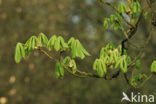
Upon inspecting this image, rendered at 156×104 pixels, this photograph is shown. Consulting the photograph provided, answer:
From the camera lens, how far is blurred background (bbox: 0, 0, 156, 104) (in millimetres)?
12094

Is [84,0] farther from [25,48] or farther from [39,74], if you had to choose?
[25,48]

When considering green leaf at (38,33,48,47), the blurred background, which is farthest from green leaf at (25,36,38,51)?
the blurred background

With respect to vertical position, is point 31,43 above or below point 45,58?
above

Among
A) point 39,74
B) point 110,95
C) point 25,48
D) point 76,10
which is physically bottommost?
point 110,95

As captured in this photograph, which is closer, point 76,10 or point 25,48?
point 25,48

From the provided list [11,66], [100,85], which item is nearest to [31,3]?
[11,66]

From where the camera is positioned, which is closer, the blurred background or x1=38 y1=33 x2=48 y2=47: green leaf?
x1=38 y1=33 x2=48 y2=47: green leaf

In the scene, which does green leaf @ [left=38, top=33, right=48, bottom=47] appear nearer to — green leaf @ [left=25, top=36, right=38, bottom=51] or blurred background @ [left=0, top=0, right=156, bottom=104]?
green leaf @ [left=25, top=36, right=38, bottom=51]

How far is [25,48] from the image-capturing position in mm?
3143

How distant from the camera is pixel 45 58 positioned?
12531 mm

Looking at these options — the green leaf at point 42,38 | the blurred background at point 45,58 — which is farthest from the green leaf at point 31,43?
the blurred background at point 45,58

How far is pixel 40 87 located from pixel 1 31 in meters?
2.93

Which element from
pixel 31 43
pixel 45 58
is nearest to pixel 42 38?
pixel 31 43

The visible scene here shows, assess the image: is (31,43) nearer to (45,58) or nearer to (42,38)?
(42,38)
